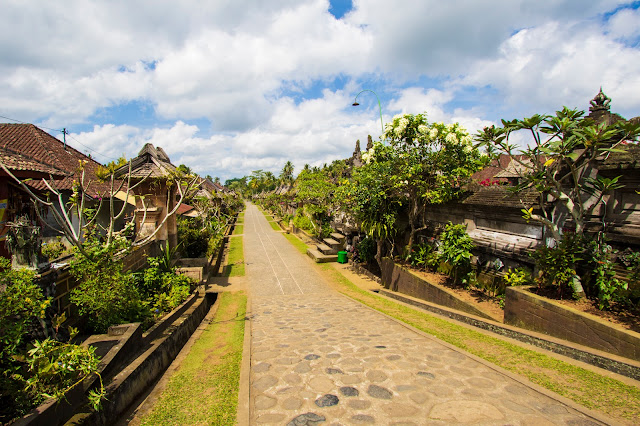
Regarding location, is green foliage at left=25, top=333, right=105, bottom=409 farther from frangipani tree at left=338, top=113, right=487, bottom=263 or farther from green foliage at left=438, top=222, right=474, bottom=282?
frangipani tree at left=338, top=113, right=487, bottom=263

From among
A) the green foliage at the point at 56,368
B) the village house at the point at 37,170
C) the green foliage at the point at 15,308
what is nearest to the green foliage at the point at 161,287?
the village house at the point at 37,170

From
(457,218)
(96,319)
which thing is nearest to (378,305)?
(457,218)

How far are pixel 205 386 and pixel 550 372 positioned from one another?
14.4ft

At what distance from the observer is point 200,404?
3889mm

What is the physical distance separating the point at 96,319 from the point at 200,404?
2.64m

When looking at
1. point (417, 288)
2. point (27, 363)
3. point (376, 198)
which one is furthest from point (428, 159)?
point (27, 363)

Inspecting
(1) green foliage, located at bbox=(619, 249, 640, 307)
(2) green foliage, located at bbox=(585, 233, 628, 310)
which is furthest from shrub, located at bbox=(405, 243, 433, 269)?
(1) green foliage, located at bbox=(619, 249, 640, 307)

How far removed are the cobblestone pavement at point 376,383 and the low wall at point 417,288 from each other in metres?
1.97

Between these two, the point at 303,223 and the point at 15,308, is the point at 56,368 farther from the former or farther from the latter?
the point at 303,223

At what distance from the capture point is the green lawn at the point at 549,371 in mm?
3477

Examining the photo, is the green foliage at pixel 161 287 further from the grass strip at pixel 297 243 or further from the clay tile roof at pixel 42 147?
the grass strip at pixel 297 243

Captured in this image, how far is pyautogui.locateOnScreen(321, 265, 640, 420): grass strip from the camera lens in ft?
11.4

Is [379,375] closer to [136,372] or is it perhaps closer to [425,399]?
[425,399]

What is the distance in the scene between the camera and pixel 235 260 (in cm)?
1702
